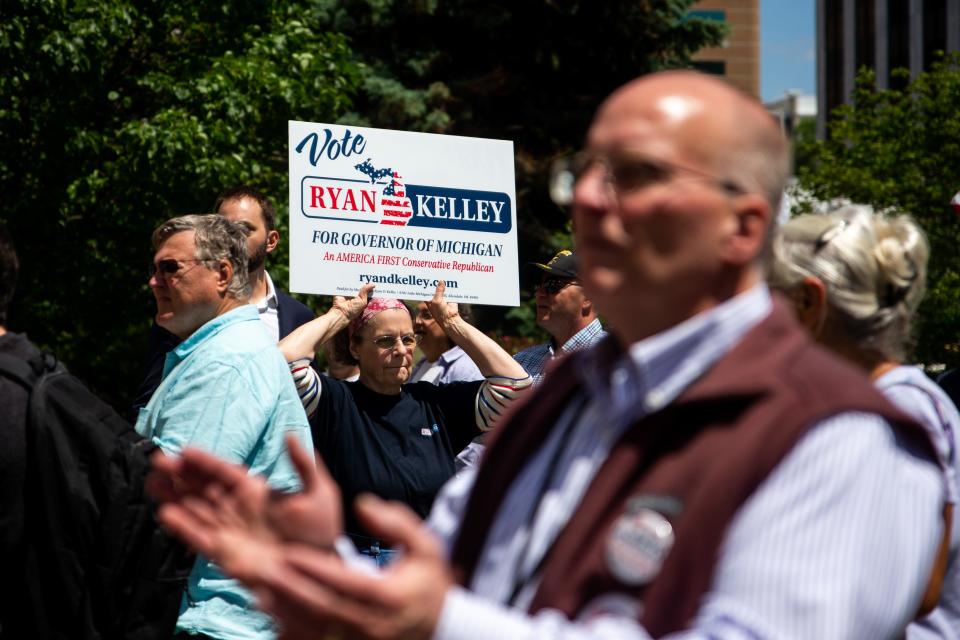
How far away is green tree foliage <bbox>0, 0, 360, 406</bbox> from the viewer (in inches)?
526

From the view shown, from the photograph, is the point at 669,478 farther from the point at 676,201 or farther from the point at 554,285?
the point at 554,285

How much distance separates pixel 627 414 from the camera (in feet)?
5.54

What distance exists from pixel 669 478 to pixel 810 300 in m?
1.47

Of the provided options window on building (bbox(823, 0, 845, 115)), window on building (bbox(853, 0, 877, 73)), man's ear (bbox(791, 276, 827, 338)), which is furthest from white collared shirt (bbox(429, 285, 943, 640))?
window on building (bbox(823, 0, 845, 115))

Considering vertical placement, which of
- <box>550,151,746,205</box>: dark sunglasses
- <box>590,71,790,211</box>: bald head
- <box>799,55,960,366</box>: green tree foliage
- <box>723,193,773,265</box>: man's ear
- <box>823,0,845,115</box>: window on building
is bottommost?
<box>799,55,960,366</box>: green tree foliage

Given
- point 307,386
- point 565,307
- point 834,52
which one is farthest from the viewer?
point 834,52

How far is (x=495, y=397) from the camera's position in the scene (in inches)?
205

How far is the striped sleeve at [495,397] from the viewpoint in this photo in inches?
204

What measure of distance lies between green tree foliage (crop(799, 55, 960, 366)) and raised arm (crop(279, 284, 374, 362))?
21.1 meters

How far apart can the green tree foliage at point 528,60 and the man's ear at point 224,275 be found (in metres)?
18.9

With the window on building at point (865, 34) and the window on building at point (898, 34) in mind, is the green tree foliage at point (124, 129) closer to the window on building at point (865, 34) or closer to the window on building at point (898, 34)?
the window on building at point (898, 34)

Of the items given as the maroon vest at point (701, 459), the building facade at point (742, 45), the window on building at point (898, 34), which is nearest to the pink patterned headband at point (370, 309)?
the maroon vest at point (701, 459)

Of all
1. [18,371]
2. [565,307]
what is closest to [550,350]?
[565,307]

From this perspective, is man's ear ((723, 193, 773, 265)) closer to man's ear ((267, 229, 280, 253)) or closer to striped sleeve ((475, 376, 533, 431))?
striped sleeve ((475, 376, 533, 431))
